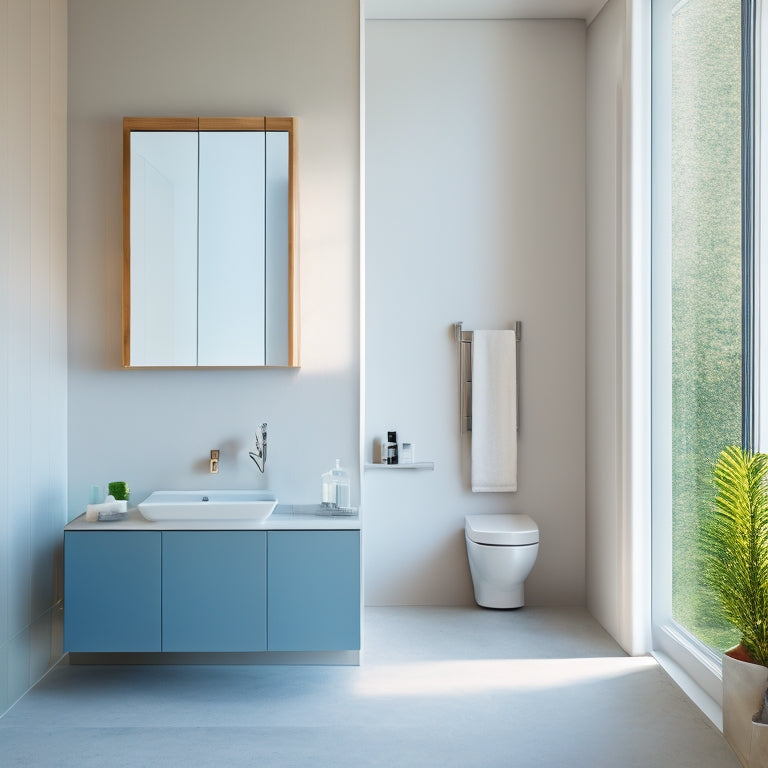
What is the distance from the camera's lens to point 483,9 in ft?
13.3

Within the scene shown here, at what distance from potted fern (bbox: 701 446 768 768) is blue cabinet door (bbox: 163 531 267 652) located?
164 centimetres

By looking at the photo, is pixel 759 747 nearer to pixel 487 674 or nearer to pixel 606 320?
pixel 487 674

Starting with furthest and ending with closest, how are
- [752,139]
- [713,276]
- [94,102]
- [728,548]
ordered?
1. [94,102]
2. [713,276]
3. [752,139]
4. [728,548]

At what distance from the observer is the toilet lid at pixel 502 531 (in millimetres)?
3859

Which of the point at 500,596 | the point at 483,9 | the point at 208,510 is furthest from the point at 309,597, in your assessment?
the point at 483,9

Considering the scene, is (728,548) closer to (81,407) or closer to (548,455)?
(548,455)

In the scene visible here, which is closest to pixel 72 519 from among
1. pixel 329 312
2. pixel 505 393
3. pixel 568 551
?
pixel 329 312

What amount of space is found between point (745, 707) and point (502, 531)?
5.05ft

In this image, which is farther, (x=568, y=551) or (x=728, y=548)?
(x=568, y=551)

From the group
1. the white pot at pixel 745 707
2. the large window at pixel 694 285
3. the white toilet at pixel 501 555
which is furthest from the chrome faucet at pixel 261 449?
the white pot at pixel 745 707

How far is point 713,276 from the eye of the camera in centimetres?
300

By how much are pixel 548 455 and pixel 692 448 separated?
1.13m

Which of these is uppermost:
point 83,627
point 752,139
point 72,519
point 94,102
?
point 94,102

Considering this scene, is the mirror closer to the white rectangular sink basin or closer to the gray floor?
the white rectangular sink basin
